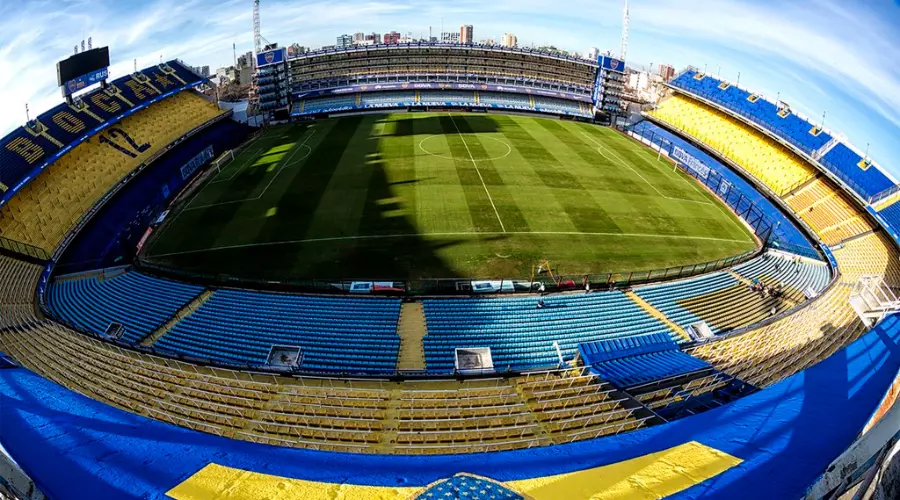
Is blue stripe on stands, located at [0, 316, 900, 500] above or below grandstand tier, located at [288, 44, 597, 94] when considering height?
below

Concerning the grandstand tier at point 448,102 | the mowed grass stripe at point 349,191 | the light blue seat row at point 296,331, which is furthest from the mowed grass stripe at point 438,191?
the grandstand tier at point 448,102

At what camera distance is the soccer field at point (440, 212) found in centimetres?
3136

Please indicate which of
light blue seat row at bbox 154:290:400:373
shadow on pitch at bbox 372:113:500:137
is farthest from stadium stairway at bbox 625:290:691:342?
shadow on pitch at bbox 372:113:500:137

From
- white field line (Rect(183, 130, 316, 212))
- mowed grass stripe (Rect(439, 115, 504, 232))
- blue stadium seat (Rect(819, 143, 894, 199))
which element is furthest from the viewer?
white field line (Rect(183, 130, 316, 212))

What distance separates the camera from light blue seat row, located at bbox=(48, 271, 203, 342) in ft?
76.5

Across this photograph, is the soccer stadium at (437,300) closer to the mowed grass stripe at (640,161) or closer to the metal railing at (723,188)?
the metal railing at (723,188)

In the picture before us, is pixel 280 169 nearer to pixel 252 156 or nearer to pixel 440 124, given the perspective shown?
pixel 252 156

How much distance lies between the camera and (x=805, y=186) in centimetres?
4406

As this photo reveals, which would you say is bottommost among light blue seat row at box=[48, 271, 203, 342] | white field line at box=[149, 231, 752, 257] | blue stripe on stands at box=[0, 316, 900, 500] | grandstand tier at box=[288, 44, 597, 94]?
light blue seat row at box=[48, 271, 203, 342]

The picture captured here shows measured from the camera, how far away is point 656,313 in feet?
82.4

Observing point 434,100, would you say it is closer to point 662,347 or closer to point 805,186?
point 805,186

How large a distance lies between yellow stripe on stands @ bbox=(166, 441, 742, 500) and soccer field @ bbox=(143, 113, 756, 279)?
782 inches

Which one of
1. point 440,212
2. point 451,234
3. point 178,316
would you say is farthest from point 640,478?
point 440,212

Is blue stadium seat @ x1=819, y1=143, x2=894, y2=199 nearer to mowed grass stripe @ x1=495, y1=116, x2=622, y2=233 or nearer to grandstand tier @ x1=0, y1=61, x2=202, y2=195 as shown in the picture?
mowed grass stripe @ x1=495, y1=116, x2=622, y2=233
